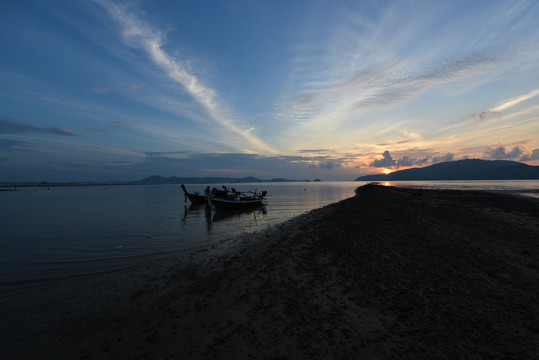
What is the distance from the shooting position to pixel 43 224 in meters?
21.6

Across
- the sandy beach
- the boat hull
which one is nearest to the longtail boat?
the boat hull

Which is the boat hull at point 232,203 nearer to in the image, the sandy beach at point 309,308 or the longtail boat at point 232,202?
the longtail boat at point 232,202

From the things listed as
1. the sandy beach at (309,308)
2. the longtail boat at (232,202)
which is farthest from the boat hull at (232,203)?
the sandy beach at (309,308)

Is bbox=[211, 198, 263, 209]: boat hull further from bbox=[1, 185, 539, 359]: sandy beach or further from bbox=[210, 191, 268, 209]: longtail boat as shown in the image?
bbox=[1, 185, 539, 359]: sandy beach

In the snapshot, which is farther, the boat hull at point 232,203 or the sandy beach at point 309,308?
the boat hull at point 232,203

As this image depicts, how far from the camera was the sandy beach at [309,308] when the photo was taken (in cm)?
465

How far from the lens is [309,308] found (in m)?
6.14

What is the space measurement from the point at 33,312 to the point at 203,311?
540 centimetres

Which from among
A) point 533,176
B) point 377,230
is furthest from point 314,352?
point 533,176

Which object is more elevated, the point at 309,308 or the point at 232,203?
the point at 309,308

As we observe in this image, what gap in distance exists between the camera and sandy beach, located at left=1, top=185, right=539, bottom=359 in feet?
15.3

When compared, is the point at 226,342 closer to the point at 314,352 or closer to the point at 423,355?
the point at 314,352

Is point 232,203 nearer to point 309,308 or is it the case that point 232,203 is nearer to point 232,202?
point 232,202

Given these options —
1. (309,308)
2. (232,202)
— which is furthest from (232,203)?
(309,308)
